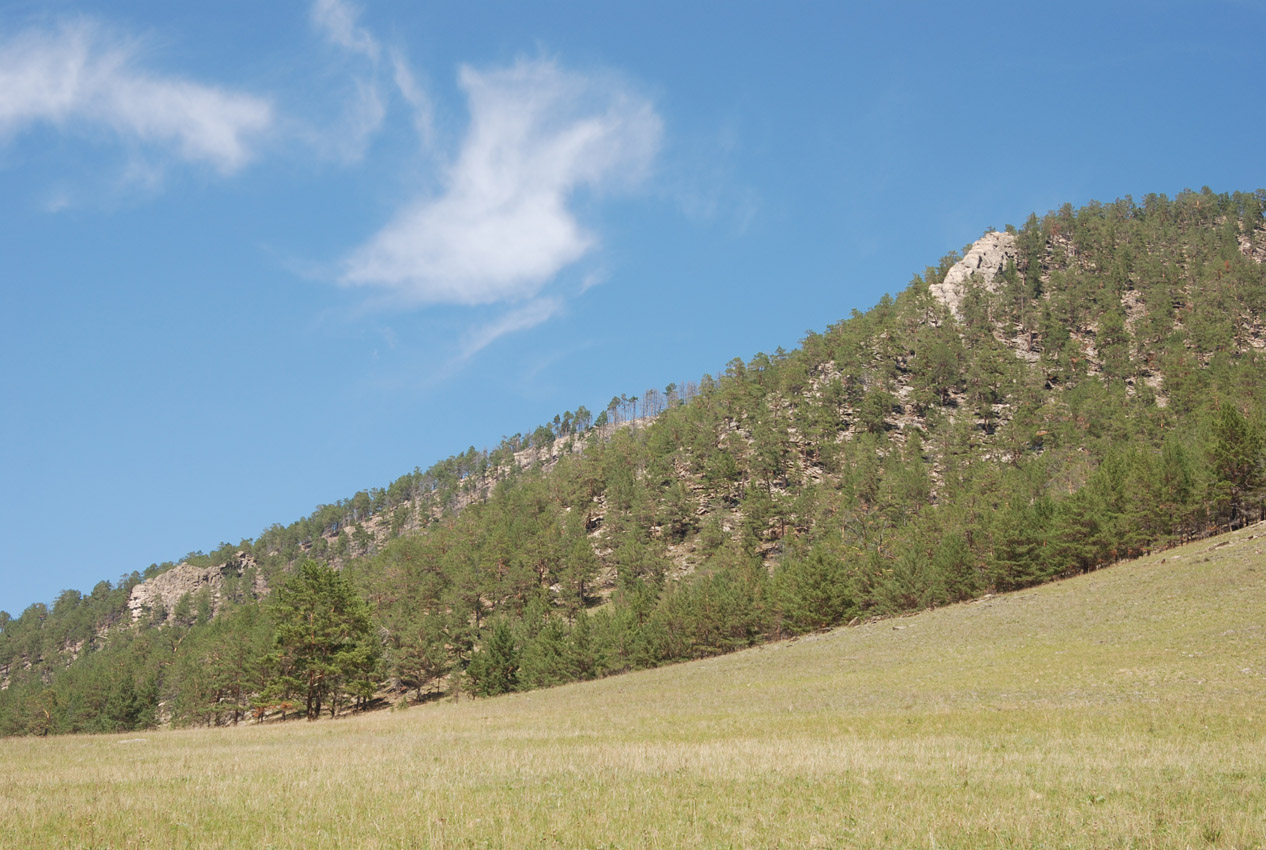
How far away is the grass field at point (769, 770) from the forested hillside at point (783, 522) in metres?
32.7

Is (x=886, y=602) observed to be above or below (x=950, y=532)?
below

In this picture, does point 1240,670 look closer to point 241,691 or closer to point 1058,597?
point 1058,597

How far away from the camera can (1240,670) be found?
106ft

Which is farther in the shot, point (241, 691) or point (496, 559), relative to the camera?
point (496, 559)

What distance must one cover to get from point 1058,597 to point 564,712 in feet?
139

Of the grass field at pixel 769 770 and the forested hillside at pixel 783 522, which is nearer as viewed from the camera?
the grass field at pixel 769 770

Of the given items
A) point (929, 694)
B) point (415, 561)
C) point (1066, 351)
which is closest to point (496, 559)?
point (415, 561)

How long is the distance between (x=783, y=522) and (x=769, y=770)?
108 m

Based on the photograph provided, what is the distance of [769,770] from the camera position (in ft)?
57.8

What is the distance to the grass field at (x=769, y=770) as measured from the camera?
12.1m

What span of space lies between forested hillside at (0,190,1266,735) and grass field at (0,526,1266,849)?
32672mm

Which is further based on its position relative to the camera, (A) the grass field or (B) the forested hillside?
(B) the forested hillside

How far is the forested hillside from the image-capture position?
75.2 meters

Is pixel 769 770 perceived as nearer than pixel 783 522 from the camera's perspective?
Yes
